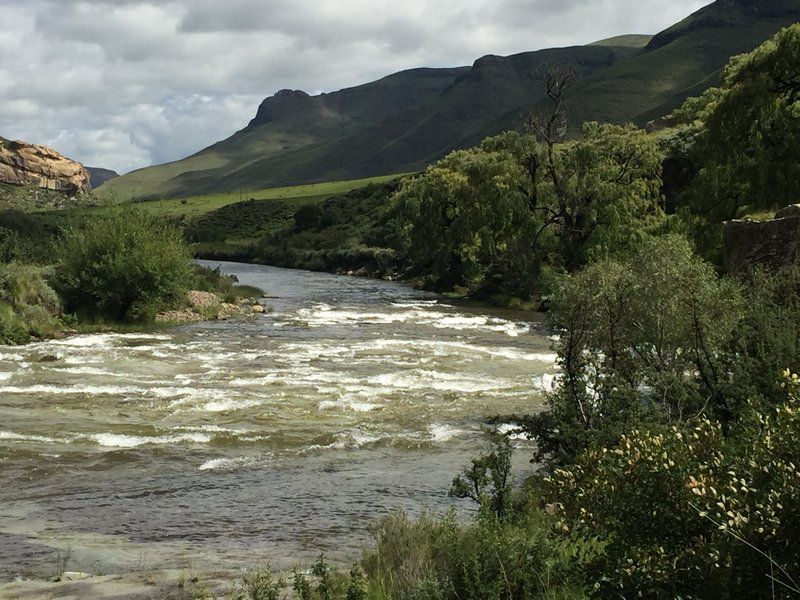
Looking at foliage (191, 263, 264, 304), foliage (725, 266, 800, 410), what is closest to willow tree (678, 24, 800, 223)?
foliage (725, 266, 800, 410)

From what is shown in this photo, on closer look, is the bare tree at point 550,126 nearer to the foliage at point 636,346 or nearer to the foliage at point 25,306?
the foliage at point 25,306

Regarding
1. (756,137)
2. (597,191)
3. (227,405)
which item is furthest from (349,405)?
(597,191)

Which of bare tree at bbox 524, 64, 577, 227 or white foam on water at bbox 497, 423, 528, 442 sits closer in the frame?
white foam on water at bbox 497, 423, 528, 442

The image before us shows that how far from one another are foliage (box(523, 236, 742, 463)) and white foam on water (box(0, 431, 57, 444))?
9.43m

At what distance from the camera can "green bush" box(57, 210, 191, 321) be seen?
33.8m

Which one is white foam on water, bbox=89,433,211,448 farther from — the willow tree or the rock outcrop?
the willow tree

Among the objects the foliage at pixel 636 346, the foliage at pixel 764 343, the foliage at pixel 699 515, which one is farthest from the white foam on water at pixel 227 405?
the foliage at pixel 699 515

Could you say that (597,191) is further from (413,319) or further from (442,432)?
(442,432)

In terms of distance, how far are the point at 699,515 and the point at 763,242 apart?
659 inches

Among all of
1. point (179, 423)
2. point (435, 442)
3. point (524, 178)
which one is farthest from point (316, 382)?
point (524, 178)

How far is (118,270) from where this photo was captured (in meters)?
33.6

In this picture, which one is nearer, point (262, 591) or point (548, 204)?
point (262, 591)

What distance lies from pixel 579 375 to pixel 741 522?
22.6 ft

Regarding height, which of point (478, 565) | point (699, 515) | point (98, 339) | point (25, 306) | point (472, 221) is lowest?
point (98, 339)
